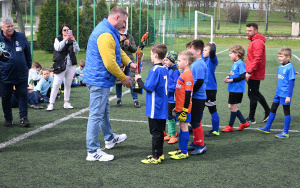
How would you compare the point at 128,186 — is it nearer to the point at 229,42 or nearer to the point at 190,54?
the point at 190,54

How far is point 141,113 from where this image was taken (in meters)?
8.24

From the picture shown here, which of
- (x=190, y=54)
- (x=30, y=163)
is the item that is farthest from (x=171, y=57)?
(x=30, y=163)

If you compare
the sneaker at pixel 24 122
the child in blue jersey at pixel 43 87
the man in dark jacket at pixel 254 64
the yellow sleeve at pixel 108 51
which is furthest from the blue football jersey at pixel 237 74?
the child in blue jersey at pixel 43 87

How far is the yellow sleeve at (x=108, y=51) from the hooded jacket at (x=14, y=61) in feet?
8.29

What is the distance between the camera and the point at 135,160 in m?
5.12

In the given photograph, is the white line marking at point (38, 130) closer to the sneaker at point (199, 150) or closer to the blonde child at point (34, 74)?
the blonde child at point (34, 74)

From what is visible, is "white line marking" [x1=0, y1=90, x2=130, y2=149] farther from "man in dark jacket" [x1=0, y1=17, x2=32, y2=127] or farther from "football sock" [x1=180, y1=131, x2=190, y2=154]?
"football sock" [x1=180, y1=131, x2=190, y2=154]

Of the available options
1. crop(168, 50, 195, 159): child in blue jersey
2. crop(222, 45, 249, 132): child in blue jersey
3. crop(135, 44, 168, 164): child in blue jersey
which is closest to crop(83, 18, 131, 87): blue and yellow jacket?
crop(135, 44, 168, 164): child in blue jersey

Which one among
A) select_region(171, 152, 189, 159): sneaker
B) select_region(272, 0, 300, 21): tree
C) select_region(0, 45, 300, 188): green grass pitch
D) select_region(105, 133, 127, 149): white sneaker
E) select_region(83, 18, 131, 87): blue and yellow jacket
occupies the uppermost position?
select_region(272, 0, 300, 21): tree

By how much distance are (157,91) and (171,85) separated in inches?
38.6

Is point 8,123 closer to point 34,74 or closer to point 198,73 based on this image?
point 34,74

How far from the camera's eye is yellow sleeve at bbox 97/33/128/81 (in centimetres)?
477

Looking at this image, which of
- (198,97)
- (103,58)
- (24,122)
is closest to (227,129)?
(198,97)

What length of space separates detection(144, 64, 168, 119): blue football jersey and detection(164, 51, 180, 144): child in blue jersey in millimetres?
660
